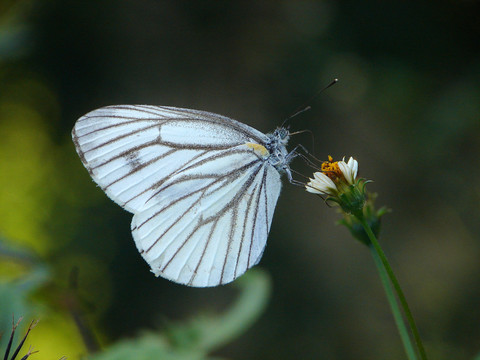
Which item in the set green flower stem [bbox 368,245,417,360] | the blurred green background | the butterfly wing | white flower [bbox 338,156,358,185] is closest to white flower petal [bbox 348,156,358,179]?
white flower [bbox 338,156,358,185]

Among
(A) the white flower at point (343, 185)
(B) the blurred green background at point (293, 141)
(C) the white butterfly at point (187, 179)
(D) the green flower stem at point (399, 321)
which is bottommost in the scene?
(D) the green flower stem at point (399, 321)

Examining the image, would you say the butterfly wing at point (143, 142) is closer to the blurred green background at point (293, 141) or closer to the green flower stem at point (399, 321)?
the green flower stem at point (399, 321)

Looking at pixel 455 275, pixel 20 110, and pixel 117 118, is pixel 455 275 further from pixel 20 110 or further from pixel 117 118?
pixel 20 110

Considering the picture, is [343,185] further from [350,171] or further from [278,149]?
[278,149]

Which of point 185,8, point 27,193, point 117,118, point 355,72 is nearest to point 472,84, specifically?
point 355,72

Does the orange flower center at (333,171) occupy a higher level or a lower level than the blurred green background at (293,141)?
lower

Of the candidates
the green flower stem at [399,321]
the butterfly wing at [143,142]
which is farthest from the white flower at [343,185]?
the butterfly wing at [143,142]

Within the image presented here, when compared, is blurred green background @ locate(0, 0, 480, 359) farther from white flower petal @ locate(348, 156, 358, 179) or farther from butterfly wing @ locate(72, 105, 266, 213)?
white flower petal @ locate(348, 156, 358, 179)
